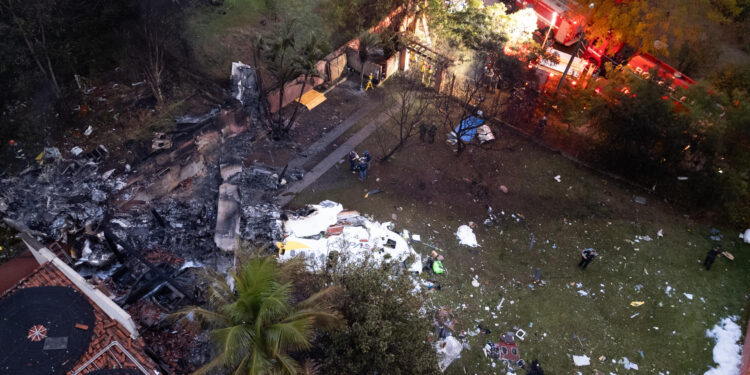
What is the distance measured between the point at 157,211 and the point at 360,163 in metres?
6.90

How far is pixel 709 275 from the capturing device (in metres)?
13.6

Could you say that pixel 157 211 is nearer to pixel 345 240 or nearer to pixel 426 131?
pixel 345 240

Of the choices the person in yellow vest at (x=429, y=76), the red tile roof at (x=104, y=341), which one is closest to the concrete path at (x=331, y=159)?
the person in yellow vest at (x=429, y=76)

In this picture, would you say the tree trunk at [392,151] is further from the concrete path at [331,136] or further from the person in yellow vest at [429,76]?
the person in yellow vest at [429,76]

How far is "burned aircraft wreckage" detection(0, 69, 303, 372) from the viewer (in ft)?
37.3

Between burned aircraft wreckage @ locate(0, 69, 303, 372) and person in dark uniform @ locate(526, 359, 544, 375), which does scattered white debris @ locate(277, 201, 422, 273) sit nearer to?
burned aircraft wreckage @ locate(0, 69, 303, 372)

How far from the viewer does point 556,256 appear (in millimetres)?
13852

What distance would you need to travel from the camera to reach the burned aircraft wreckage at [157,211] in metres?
11.4

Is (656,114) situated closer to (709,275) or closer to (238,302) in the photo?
(709,275)

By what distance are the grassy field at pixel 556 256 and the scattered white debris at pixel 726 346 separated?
20cm

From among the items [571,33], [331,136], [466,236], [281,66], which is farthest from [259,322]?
[571,33]

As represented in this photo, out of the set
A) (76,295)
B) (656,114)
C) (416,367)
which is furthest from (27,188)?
(656,114)

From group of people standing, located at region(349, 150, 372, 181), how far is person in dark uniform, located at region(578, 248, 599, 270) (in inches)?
306

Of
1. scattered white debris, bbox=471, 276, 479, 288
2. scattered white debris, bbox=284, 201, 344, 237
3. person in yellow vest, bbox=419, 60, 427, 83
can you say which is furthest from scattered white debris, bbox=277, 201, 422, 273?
person in yellow vest, bbox=419, 60, 427, 83
